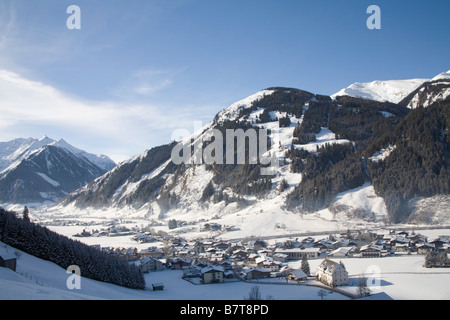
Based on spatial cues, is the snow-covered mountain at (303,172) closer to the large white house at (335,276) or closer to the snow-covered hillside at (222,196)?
the snow-covered hillside at (222,196)

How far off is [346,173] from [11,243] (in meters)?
74.7

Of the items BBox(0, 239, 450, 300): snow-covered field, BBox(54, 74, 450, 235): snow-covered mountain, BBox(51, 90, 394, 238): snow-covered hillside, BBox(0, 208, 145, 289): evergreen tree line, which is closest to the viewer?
BBox(0, 239, 450, 300): snow-covered field

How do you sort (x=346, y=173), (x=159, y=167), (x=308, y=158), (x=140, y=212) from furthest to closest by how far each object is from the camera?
(x=159, y=167)
(x=140, y=212)
(x=308, y=158)
(x=346, y=173)

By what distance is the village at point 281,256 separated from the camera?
33.6m

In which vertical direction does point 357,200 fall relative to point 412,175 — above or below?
below


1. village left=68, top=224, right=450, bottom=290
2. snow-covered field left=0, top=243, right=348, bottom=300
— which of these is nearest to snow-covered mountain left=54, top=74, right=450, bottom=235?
village left=68, top=224, right=450, bottom=290

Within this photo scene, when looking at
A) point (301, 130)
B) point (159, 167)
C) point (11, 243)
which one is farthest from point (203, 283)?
point (159, 167)

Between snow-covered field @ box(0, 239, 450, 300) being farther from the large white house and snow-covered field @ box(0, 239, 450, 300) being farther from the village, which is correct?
the village

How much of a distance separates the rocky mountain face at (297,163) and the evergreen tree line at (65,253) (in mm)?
55436

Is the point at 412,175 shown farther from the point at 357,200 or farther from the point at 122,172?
the point at 122,172

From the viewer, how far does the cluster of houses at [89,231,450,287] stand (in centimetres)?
3397

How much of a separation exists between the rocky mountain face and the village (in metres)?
21.1

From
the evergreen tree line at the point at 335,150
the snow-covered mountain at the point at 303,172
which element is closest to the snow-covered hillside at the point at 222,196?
the snow-covered mountain at the point at 303,172

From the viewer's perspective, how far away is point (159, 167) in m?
156
